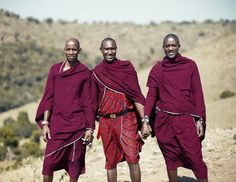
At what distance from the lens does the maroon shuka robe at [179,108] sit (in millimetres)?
5188

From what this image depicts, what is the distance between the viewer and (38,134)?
2494 cm

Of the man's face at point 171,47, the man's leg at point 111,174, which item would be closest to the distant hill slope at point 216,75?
the man's leg at point 111,174

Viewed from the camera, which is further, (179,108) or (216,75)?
(216,75)

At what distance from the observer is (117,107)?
211 inches

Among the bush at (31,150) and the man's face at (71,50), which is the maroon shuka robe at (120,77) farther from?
the bush at (31,150)

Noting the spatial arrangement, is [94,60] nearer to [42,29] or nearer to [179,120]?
[42,29]

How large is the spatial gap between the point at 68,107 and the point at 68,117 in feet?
0.44

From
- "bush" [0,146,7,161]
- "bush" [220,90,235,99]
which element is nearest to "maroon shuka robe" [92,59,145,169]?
"bush" [0,146,7,161]

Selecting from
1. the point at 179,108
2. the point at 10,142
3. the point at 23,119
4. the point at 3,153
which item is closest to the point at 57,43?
the point at 23,119

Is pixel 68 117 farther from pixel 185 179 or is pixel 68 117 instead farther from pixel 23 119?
pixel 23 119

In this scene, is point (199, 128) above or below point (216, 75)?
below

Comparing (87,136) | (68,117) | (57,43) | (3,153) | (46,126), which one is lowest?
(3,153)

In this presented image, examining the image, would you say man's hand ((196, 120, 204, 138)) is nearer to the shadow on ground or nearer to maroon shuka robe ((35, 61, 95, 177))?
maroon shuka robe ((35, 61, 95, 177))

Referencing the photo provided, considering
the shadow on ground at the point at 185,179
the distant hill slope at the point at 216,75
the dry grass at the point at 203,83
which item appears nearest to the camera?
the shadow on ground at the point at 185,179
